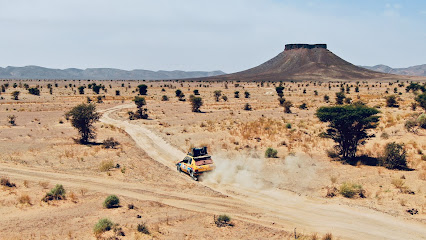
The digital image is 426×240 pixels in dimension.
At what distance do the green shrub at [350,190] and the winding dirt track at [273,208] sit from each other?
62.1 inches

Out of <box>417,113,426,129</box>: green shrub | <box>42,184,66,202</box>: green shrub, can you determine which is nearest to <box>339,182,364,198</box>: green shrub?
<box>42,184,66,202</box>: green shrub

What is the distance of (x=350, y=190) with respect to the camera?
17641 millimetres

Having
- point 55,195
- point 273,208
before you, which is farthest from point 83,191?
point 273,208

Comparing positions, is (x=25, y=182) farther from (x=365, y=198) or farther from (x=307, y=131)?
(x=307, y=131)

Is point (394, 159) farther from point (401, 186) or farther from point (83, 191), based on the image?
point (83, 191)

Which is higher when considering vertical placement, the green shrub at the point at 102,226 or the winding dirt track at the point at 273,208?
the green shrub at the point at 102,226

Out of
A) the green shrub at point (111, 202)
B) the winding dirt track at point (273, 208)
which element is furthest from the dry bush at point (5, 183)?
the green shrub at point (111, 202)

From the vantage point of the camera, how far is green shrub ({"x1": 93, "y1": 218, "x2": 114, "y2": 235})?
12.9 m

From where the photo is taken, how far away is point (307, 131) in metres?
36.5

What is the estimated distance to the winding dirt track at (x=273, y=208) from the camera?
13.7 m

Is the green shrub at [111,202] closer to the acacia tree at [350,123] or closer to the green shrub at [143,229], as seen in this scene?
the green shrub at [143,229]

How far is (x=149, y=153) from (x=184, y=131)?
10.1 metres

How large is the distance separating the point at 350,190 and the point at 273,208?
4.69 meters

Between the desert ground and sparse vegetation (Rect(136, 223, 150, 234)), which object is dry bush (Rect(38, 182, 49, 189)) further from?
sparse vegetation (Rect(136, 223, 150, 234))
